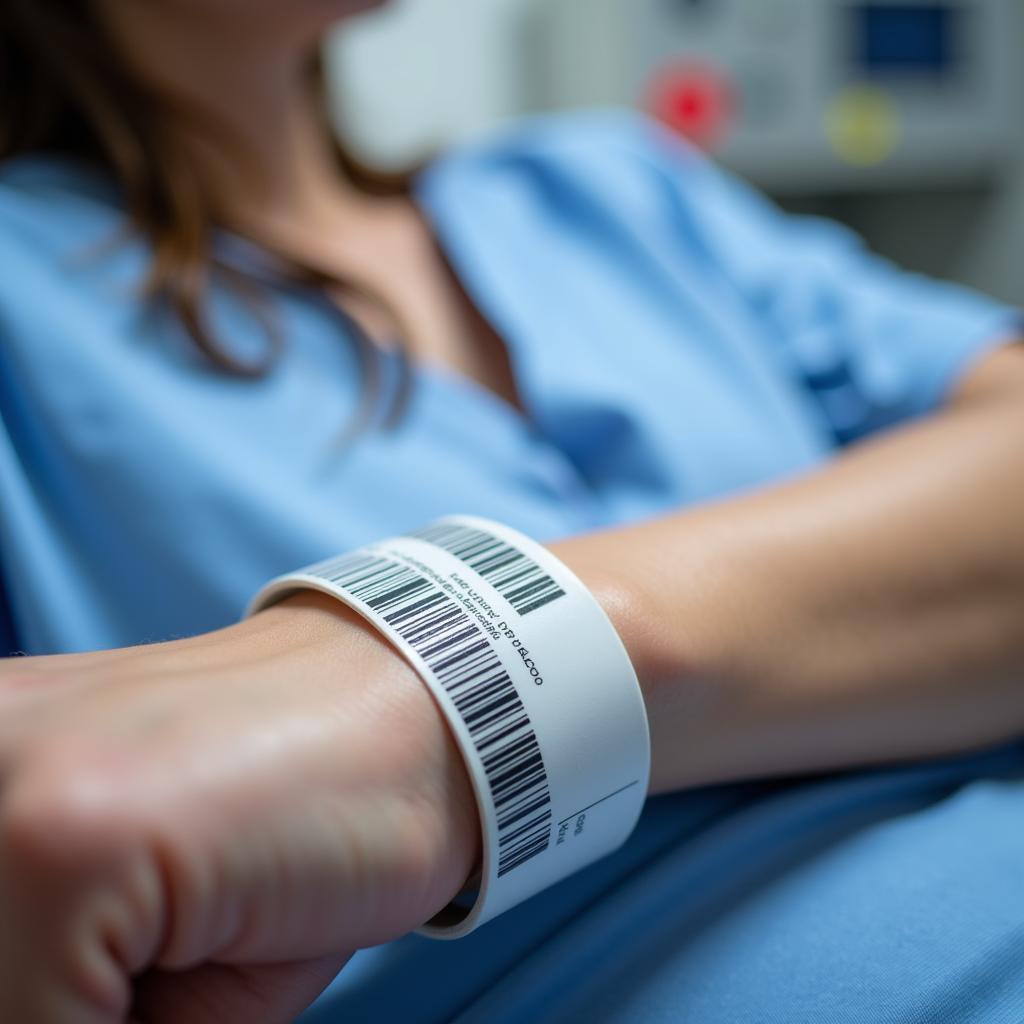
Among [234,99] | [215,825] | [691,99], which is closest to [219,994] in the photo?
[215,825]

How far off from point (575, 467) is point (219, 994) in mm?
376

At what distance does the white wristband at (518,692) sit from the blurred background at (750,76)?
3.41ft

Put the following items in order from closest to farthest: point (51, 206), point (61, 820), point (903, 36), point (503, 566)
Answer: point (61, 820) → point (503, 566) → point (51, 206) → point (903, 36)

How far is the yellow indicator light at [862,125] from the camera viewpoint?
4.42ft

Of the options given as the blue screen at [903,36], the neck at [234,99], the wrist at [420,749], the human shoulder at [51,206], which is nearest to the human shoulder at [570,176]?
the neck at [234,99]

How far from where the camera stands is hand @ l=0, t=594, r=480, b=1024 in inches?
8.4

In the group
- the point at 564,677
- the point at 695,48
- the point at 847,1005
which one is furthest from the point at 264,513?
the point at 695,48

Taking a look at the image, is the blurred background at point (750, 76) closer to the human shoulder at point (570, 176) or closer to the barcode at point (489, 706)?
the human shoulder at point (570, 176)

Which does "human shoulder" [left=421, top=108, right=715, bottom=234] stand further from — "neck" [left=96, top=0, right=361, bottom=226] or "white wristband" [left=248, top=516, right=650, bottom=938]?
"white wristband" [left=248, top=516, right=650, bottom=938]

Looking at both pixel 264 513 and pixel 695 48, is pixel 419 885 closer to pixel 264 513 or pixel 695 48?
pixel 264 513

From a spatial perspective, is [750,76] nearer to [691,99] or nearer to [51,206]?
[691,99]

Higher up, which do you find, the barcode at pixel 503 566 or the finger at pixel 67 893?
the barcode at pixel 503 566

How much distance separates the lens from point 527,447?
0.54 m

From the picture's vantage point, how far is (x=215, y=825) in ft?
0.73
